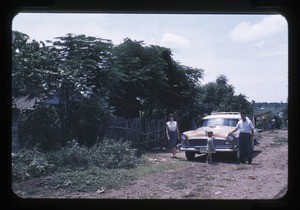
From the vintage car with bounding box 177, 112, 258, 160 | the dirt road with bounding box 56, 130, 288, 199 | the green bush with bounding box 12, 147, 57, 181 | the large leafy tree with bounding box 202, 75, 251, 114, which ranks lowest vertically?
the dirt road with bounding box 56, 130, 288, 199

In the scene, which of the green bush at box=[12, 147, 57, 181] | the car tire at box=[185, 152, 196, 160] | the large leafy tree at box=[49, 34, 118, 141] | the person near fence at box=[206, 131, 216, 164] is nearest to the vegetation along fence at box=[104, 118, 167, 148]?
the large leafy tree at box=[49, 34, 118, 141]

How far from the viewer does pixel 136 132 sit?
647 cm

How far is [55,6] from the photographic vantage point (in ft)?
8.14

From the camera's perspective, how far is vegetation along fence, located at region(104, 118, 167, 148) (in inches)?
217

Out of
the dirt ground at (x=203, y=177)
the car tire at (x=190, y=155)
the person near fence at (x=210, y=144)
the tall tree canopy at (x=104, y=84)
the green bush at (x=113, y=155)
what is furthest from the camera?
the person near fence at (x=210, y=144)

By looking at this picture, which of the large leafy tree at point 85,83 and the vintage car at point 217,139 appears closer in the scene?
the large leafy tree at point 85,83

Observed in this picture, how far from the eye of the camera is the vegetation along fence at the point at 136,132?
5.52m

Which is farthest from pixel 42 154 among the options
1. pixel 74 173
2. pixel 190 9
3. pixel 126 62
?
pixel 190 9

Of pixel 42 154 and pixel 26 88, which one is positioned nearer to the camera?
pixel 26 88

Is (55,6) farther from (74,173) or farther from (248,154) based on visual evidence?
(248,154)

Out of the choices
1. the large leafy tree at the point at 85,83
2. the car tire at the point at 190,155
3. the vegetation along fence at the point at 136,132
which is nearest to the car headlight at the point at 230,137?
the car tire at the point at 190,155

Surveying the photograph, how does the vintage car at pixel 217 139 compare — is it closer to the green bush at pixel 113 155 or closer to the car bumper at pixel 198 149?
the car bumper at pixel 198 149

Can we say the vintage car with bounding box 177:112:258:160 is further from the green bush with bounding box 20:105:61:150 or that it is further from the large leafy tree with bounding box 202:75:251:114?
the large leafy tree with bounding box 202:75:251:114
